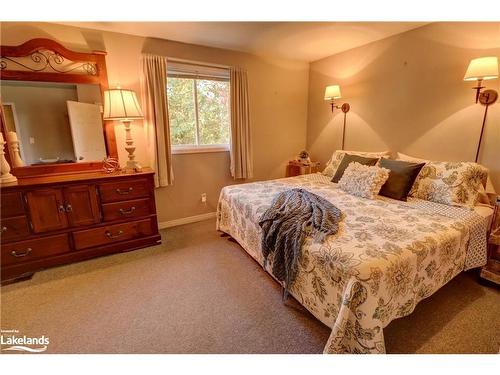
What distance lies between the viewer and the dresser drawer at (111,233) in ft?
7.49

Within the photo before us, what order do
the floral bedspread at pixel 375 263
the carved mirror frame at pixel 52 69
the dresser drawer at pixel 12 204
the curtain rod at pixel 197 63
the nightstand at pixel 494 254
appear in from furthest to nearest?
the curtain rod at pixel 197 63, the carved mirror frame at pixel 52 69, the dresser drawer at pixel 12 204, the nightstand at pixel 494 254, the floral bedspread at pixel 375 263

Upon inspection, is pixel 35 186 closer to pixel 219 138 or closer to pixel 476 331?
pixel 219 138

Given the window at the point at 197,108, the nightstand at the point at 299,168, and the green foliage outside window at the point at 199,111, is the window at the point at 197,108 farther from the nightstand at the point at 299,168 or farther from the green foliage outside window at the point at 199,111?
the nightstand at the point at 299,168

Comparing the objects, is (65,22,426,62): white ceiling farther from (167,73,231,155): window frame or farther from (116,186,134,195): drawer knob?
(116,186,134,195): drawer knob

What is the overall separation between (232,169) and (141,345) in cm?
237

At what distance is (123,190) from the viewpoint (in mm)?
2410

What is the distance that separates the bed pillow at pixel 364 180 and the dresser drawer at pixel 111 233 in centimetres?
215

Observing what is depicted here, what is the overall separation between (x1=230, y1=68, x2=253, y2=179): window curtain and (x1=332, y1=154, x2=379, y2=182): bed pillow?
4.13ft

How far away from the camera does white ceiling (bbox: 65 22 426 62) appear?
2.39 meters

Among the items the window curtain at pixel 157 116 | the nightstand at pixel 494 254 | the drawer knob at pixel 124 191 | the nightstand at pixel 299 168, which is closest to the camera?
the nightstand at pixel 494 254

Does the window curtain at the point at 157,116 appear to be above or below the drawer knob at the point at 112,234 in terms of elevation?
above

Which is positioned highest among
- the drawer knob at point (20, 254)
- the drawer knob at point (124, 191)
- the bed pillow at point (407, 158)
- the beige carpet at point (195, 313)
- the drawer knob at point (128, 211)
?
the bed pillow at point (407, 158)

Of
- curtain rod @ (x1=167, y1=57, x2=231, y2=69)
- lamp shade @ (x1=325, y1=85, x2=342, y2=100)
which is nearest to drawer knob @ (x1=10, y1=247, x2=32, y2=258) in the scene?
curtain rod @ (x1=167, y1=57, x2=231, y2=69)

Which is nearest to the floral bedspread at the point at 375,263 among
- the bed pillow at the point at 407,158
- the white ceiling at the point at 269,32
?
the bed pillow at the point at 407,158
